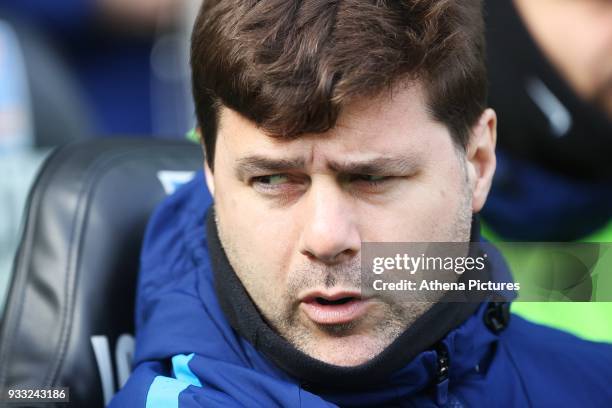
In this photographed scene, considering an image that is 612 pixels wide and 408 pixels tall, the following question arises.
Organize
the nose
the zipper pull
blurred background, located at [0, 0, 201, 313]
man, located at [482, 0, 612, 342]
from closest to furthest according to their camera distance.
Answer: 1. the nose
2. the zipper pull
3. man, located at [482, 0, 612, 342]
4. blurred background, located at [0, 0, 201, 313]

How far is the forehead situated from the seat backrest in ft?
1.53

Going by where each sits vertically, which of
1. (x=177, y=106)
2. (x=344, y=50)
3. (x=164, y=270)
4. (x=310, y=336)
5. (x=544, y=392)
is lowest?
(x=544, y=392)

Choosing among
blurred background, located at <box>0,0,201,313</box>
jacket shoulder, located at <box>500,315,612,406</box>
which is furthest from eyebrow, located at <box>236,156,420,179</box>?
blurred background, located at <box>0,0,201,313</box>

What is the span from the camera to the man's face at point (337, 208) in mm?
1314

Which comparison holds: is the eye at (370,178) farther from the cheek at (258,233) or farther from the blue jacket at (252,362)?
the blue jacket at (252,362)

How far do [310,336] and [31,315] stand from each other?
1.82ft

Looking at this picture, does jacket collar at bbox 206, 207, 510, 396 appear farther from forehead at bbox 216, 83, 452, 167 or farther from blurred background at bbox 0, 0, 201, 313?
blurred background at bbox 0, 0, 201, 313

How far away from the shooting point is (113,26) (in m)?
3.29

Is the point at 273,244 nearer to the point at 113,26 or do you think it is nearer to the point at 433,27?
the point at 433,27

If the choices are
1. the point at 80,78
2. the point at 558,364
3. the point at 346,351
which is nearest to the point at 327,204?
the point at 346,351

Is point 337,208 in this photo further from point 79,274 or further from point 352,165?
point 79,274

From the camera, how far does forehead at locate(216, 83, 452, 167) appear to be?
131 centimetres

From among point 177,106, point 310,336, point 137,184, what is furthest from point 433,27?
point 177,106

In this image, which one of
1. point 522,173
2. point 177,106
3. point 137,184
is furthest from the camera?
point 177,106
